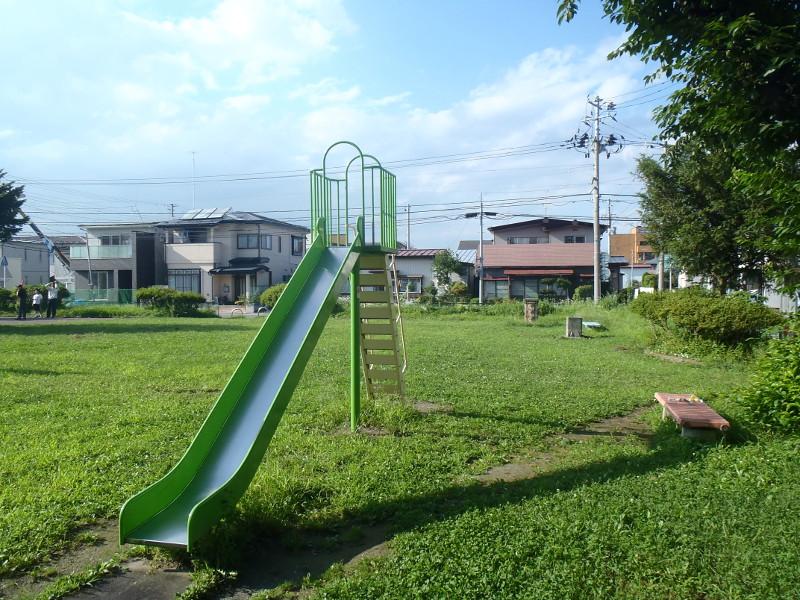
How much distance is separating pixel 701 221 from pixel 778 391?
10528 millimetres

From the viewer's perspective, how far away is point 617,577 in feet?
11.8

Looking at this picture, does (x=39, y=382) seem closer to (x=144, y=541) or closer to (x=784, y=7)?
(x=144, y=541)

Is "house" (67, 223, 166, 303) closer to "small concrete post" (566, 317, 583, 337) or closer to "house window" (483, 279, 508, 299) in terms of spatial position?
"house window" (483, 279, 508, 299)

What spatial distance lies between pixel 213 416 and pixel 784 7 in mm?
5754

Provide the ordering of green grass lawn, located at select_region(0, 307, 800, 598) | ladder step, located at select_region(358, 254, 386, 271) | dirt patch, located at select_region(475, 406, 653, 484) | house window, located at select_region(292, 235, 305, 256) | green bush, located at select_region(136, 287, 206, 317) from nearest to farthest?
1. green grass lawn, located at select_region(0, 307, 800, 598)
2. dirt patch, located at select_region(475, 406, 653, 484)
3. ladder step, located at select_region(358, 254, 386, 271)
4. green bush, located at select_region(136, 287, 206, 317)
5. house window, located at select_region(292, 235, 305, 256)

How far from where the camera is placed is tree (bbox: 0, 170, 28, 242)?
23688 millimetres

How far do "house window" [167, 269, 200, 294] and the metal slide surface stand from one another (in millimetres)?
44316

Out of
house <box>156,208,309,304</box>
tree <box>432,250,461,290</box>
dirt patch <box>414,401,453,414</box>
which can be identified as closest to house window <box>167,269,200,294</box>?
house <box>156,208,309,304</box>

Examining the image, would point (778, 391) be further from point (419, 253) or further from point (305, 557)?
point (419, 253)

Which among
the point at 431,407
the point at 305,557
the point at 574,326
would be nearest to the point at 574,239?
the point at 574,326

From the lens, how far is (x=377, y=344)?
8.20 meters

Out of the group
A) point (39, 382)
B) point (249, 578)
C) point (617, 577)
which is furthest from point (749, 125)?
point (39, 382)

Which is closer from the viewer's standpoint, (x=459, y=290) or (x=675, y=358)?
(x=675, y=358)

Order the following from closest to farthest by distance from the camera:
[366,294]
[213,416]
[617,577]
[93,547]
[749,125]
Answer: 1. [617,577]
2. [93,547]
3. [213,416]
4. [749,125]
5. [366,294]
